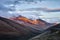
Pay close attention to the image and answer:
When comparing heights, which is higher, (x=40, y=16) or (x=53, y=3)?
(x=53, y=3)

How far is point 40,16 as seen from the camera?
168 centimetres

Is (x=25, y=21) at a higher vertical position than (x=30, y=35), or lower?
higher

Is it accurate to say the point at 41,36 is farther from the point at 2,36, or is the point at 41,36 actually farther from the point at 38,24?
the point at 2,36

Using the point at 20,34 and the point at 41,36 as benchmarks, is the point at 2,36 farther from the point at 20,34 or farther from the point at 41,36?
the point at 41,36

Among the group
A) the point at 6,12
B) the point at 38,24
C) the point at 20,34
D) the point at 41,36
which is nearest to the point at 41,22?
the point at 38,24

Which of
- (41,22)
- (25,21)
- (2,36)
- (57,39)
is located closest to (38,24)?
(41,22)

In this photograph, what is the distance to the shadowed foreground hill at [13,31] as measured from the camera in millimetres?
1601

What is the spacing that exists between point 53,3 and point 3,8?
535mm

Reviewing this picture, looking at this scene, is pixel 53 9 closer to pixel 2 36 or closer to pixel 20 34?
pixel 20 34

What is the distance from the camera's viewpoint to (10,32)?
161 centimetres

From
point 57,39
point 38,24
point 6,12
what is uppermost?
point 6,12

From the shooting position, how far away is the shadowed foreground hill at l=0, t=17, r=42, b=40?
1.60 m

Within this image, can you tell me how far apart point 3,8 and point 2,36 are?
0.94 ft

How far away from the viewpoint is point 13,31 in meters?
1.62
